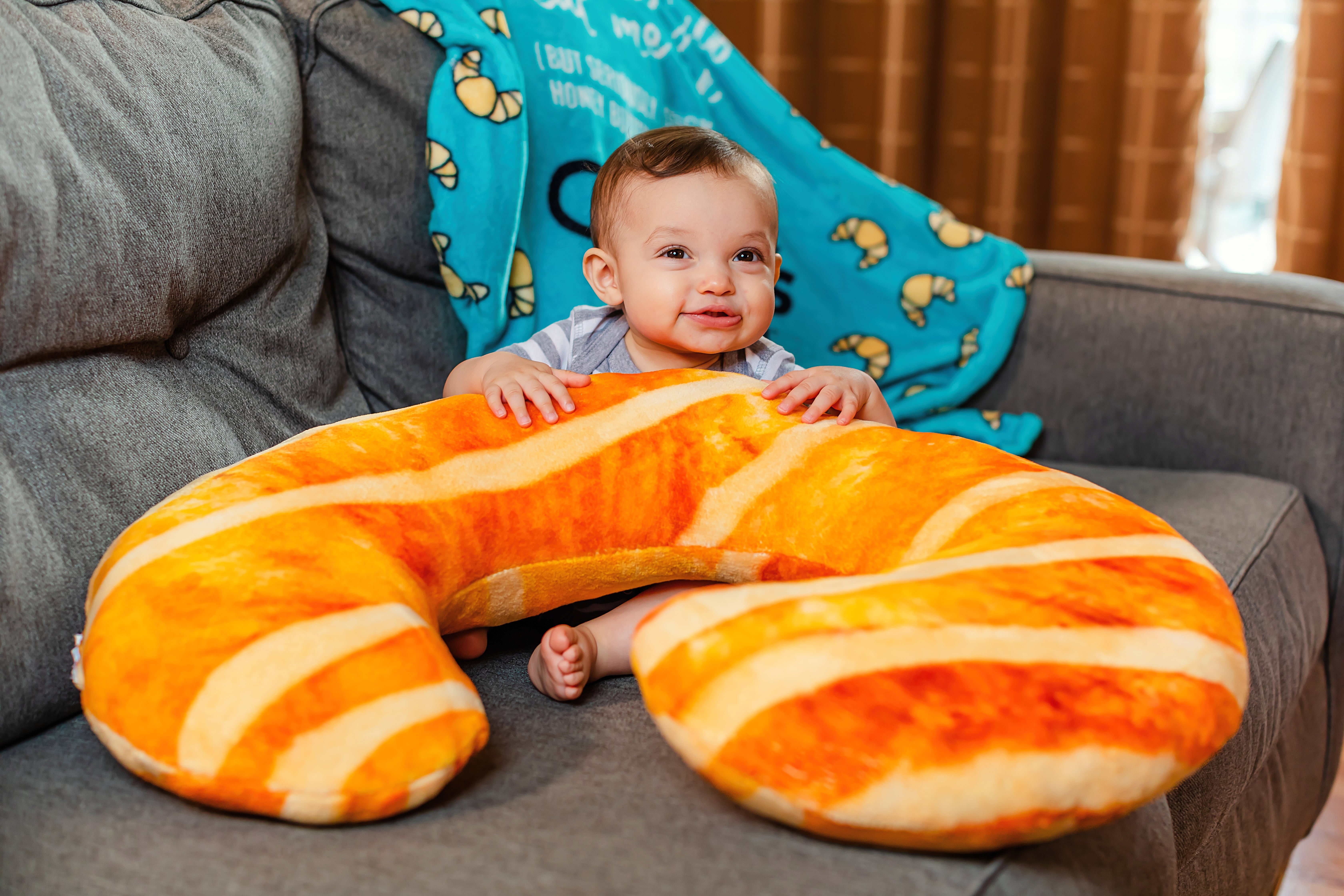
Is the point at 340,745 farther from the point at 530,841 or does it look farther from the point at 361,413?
the point at 361,413

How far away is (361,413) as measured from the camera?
1.20 meters

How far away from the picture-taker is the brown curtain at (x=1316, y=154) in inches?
87.7

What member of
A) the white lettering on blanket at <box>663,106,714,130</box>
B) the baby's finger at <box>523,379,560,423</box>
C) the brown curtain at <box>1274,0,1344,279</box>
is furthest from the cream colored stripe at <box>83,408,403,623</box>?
the brown curtain at <box>1274,0,1344,279</box>

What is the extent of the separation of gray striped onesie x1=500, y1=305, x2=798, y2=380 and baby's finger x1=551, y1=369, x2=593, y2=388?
0.69ft

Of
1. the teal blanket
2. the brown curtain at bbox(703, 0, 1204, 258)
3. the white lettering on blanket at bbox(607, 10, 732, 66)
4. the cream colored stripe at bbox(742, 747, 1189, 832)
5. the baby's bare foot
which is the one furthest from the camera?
the brown curtain at bbox(703, 0, 1204, 258)

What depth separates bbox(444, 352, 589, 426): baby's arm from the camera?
0.91 metres

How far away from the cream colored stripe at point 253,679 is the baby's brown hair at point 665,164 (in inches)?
23.4

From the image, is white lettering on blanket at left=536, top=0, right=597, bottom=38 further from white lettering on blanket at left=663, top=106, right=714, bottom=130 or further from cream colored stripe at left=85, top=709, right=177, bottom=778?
cream colored stripe at left=85, top=709, right=177, bottom=778

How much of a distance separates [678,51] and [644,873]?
116 centimetres

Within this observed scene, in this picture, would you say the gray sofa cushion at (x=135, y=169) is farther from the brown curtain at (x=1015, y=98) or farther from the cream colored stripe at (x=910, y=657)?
the brown curtain at (x=1015, y=98)

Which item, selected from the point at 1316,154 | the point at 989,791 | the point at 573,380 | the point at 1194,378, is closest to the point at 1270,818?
the point at 1194,378

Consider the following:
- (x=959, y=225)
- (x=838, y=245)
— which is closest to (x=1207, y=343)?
(x=959, y=225)

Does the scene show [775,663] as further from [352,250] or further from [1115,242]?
[1115,242]

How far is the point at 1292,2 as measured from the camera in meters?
2.44
